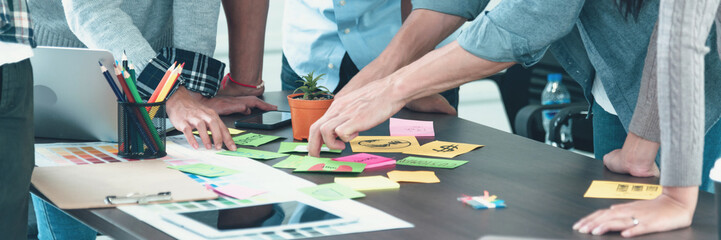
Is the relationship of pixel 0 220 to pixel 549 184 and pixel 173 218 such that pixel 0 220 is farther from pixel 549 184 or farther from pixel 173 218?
pixel 549 184

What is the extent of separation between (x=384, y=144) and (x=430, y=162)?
0.16 metres

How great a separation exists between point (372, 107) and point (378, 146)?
94 mm

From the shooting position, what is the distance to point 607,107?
124cm

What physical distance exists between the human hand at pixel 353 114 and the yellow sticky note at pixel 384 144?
55mm

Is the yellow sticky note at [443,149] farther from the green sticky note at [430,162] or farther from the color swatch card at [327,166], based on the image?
the color swatch card at [327,166]

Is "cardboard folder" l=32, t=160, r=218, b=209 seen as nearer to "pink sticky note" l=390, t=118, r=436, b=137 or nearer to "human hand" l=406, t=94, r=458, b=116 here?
"pink sticky note" l=390, t=118, r=436, b=137

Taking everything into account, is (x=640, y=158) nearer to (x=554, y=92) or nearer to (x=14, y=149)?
(x=14, y=149)

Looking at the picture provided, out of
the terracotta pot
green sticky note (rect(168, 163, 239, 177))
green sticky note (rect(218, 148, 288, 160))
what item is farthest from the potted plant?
green sticky note (rect(168, 163, 239, 177))

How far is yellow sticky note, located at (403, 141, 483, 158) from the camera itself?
120 centimetres

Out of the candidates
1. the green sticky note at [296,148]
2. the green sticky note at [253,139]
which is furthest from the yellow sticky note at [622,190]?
the green sticky note at [253,139]

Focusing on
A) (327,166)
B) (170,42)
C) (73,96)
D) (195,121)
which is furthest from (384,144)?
(170,42)

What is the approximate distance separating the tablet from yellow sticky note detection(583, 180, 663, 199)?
1.14ft

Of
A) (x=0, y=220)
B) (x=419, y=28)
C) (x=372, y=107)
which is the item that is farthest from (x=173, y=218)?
(x=419, y=28)

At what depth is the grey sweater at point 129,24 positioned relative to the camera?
1375 mm
